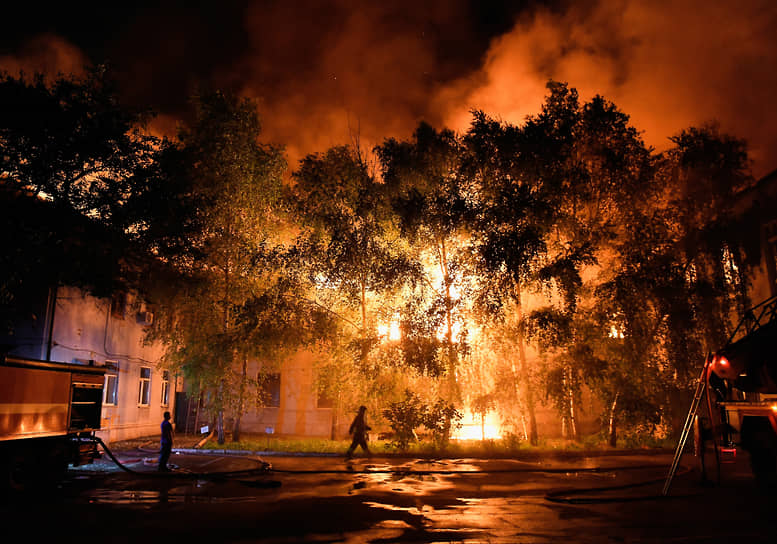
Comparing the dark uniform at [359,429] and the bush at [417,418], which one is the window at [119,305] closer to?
the dark uniform at [359,429]

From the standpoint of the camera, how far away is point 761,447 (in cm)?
1158

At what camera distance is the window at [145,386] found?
26.8 m

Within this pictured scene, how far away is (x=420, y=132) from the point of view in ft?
73.0

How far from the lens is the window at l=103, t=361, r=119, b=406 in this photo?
23516 mm

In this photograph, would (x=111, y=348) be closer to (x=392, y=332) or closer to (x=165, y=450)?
(x=165, y=450)

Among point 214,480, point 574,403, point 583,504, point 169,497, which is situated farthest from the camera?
point 574,403

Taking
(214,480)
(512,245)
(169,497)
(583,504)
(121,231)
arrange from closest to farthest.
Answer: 1. (583,504)
2. (169,497)
3. (214,480)
4. (121,231)
5. (512,245)

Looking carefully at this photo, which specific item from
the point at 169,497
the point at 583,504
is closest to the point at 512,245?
the point at 583,504

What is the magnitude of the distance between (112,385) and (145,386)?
352cm

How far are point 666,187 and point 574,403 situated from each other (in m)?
9.40

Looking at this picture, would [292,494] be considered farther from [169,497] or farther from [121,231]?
[121,231]

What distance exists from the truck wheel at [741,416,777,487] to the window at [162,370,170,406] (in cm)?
2626

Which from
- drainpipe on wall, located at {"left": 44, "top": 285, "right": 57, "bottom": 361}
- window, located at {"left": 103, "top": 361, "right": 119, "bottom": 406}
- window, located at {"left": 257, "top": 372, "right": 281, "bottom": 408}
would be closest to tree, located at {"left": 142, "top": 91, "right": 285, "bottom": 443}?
window, located at {"left": 103, "top": 361, "right": 119, "bottom": 406}

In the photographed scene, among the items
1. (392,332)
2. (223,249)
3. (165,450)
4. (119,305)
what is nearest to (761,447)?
(392,332)
